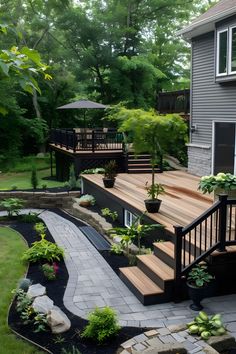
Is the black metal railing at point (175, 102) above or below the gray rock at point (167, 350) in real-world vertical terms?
above

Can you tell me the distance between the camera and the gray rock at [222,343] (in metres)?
4.60

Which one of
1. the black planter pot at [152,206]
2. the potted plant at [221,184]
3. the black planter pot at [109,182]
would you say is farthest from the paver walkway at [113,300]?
the black planter pot at [109,182]

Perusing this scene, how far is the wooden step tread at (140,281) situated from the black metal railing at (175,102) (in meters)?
10.8

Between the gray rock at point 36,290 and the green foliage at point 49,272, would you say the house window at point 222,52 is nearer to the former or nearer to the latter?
the green foliage at point 49,272

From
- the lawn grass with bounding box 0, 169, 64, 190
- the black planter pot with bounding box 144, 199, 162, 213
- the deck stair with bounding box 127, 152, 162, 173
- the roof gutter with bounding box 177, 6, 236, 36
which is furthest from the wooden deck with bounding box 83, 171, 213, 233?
the roof gutter with bounding box 177, 6, 236, 36

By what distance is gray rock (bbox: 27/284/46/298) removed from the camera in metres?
6.07

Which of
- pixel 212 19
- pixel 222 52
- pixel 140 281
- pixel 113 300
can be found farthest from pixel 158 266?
pixel 212 19

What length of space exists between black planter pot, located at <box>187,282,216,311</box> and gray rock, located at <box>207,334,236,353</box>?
99 centimetres

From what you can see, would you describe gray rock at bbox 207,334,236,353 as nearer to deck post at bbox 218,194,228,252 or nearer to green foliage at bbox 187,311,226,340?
green foliage at bbox 187,311,226,340

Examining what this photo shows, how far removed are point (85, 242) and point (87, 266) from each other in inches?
69.7

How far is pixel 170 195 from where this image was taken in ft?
33.7

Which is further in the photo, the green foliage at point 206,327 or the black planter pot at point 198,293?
the black planter pot at point 198,293

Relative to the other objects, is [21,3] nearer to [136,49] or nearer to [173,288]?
[136,49]

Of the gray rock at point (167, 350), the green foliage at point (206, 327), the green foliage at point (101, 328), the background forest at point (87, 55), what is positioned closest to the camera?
the gray rock at point (167, 350)
